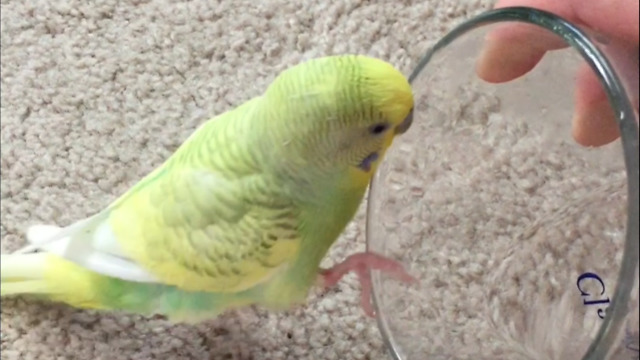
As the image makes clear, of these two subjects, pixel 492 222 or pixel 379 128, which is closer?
pixel 379 128

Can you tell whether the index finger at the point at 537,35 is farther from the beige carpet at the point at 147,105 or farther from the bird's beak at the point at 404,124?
the beige carpet at the point at 147,105

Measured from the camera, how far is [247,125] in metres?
0.70

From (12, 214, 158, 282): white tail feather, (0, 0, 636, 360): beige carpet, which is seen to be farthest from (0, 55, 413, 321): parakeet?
(0, 0, 636, 360): beige carpet

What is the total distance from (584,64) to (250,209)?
0.29 metres

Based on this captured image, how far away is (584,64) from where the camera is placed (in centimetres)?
71

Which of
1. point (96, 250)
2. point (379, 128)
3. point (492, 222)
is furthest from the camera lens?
point (492, 222)

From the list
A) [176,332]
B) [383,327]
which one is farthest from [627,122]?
[176,332]

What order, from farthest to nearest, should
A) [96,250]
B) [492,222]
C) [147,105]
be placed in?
[147,105]
[492,222]
[96,250]

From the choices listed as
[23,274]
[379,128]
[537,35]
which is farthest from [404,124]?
[23,274]

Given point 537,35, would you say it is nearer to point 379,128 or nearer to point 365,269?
point 379,128

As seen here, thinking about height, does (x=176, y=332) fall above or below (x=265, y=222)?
below

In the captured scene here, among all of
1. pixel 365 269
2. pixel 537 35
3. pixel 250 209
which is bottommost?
pixel 365 269

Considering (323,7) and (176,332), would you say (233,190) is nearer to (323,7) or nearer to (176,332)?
(176,332)

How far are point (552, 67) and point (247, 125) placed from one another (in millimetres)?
268
